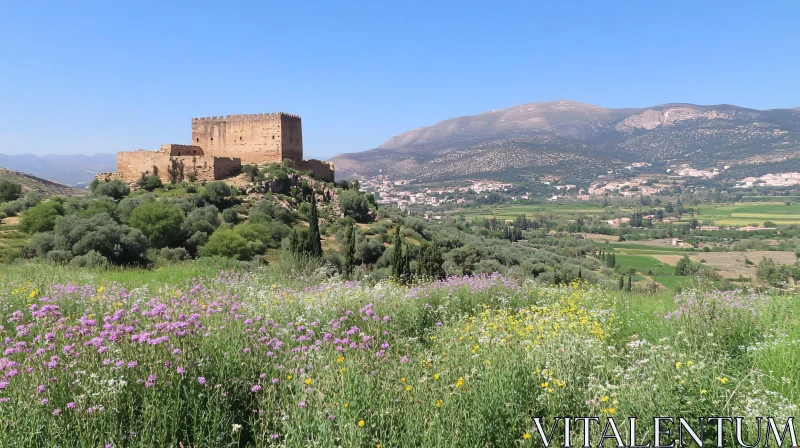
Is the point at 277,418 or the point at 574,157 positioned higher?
the point at 574,157

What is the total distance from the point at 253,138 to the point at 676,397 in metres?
47.6

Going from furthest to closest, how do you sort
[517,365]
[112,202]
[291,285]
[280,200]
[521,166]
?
1. [521,166]
2. [280,200]
3. [112,202]
4. [291,285]
5. [517,365]

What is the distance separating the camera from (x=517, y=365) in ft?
13.0

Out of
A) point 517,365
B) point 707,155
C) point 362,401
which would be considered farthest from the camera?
point 707,155

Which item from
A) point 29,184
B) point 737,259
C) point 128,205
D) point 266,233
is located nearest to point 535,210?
point 737,259

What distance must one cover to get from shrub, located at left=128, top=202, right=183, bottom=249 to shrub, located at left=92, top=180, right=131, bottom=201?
363 inches

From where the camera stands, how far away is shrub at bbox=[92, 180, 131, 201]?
37688mm

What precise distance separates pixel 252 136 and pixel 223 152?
3.77 m

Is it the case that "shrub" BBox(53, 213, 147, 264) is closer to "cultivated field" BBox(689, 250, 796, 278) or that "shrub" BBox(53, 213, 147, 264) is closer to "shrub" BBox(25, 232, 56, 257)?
"shrub" BBox(25, 232, 56, 257)

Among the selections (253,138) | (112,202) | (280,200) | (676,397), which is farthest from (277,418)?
(253,138)

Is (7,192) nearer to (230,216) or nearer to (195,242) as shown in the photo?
(230,216)

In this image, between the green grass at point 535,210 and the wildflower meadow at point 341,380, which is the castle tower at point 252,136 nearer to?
the wildflower meadow at point 341,380

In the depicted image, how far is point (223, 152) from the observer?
47750 mm

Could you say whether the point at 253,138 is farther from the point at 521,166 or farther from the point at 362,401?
the point at 521,166
